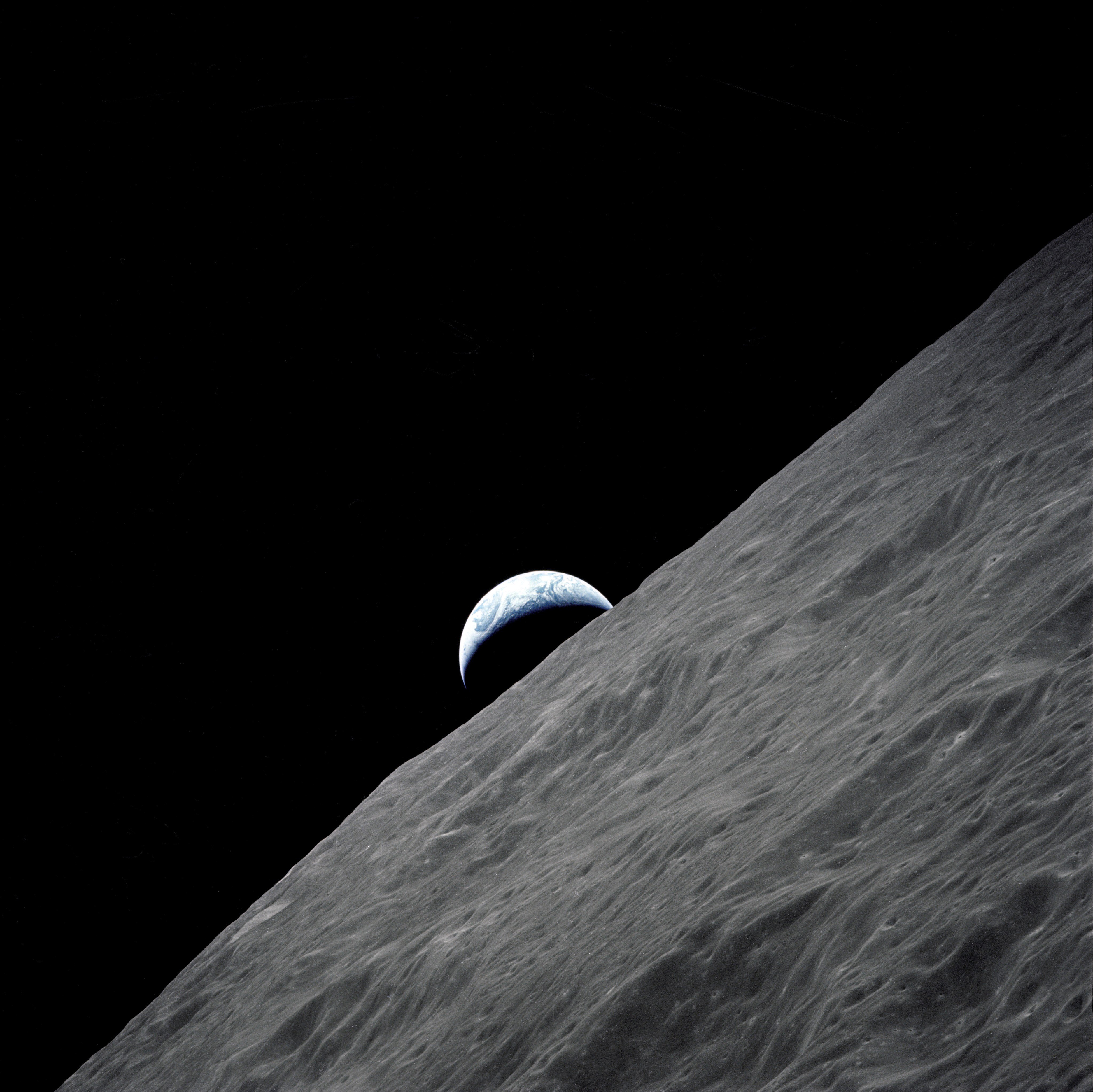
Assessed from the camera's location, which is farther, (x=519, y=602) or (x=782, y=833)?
(x=519, y=602)

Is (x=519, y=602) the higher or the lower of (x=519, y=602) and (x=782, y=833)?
the higher

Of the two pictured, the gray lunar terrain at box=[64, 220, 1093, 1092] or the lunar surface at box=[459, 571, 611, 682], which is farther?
the lunar surface at box=[459, 571, 611, 682]

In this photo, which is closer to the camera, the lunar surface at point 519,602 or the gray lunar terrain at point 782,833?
the gray lunar terrain at point 782,833

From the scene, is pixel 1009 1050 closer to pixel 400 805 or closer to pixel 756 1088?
pixel 756 1088

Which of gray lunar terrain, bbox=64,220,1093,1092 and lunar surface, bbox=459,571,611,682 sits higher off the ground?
lunar surface, bbox=459,571,611,682

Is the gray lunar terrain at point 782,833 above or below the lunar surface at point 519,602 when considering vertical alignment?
below
